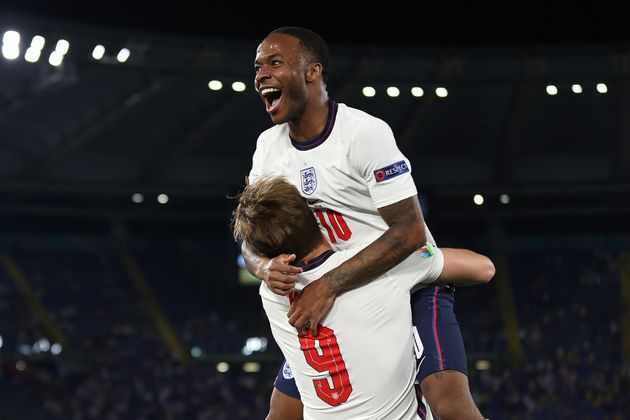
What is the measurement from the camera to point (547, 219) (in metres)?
31.1

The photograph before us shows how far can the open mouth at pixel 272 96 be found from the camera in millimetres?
4156

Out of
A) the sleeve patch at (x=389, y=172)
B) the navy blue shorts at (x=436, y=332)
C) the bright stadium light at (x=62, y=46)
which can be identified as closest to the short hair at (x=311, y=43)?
the sleeve patch at (x=389, y=172)

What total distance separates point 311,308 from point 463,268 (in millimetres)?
1140

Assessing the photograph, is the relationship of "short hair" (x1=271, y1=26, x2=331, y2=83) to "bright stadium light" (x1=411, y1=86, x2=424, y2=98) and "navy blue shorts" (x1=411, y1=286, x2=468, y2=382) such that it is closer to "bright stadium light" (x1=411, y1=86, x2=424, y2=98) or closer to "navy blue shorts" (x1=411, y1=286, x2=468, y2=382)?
"navy blue shorts" (x1=411, y1=286, x2=468, y2=382)

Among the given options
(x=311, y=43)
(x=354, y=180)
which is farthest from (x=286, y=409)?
(x=311, y=43)

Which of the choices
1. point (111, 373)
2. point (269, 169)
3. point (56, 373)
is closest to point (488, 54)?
point (111, 373)

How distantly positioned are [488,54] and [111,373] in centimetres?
1410

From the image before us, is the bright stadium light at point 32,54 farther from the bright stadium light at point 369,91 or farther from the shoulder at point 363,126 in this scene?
the shoulder at point 363,126

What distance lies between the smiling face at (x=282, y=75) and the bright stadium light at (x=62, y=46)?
55.0 feet

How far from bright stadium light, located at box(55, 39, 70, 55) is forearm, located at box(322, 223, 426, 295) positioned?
1727 centimetres

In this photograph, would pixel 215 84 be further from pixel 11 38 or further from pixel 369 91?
pixel 11 38

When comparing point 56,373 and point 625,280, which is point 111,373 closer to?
point 56,373

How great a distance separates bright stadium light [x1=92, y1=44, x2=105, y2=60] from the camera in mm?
20406

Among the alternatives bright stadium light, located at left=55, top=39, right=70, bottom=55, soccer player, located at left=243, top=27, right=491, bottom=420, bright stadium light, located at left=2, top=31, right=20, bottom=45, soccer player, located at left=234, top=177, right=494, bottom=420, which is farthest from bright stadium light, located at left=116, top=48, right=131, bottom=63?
soccer player, located at left=234, top=177, right=494, bottom=420
